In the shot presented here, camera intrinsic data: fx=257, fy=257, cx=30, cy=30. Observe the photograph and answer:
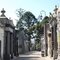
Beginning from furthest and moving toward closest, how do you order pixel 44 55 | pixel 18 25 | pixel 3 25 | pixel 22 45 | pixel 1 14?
1. pixel 18 25
2. pixel 22 45
3. pixel 44 55
4. pixel 1 14
5. pixel 3 25

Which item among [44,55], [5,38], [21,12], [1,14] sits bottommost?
[44,55]

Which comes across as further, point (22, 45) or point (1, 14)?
point (22, 45)

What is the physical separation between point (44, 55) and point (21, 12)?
34.1 meters

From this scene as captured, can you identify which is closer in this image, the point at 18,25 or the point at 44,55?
the point at 44,55

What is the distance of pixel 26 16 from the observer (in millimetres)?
64062

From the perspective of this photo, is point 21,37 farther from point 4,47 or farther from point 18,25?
point 4,47

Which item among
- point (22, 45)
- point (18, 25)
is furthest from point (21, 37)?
point (18, 25)

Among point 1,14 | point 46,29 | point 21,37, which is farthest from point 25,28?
point 1,14

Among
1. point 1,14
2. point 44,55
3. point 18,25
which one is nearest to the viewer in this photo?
point 1,14

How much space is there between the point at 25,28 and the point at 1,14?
3785 cm

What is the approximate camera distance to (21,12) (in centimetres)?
6706

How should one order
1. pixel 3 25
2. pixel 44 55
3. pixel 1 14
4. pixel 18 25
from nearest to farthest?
pixel 3 25, pixel 1 14, pixel 44 55, pixel 18 25

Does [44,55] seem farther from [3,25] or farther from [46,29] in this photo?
[3,25]

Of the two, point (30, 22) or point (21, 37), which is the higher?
point (30, 22)
